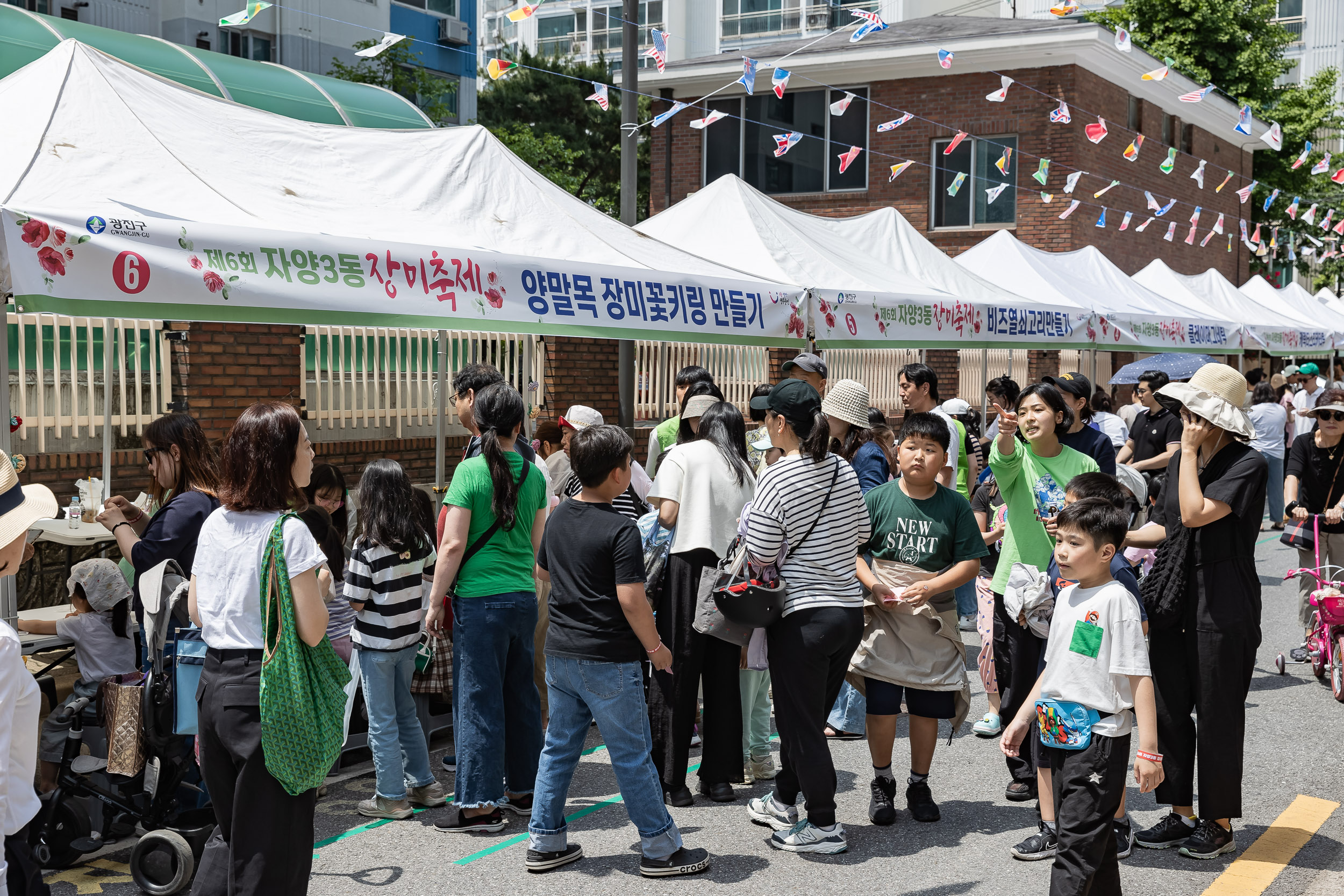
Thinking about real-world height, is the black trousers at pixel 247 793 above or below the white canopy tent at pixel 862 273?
below

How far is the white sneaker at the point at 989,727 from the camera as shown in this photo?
648cm

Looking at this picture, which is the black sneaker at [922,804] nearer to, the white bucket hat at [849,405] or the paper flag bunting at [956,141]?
the white bucket hat at [849,405]

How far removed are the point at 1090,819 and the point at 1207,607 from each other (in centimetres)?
122

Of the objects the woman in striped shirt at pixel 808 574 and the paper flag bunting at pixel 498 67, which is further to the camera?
the paper flag bunting at pixel 498 67

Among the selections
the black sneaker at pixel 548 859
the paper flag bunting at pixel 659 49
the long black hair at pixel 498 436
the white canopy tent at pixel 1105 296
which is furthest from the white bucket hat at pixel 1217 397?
the paper flag bunting at pixel 659 49

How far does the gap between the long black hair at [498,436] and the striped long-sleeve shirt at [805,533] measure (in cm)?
104

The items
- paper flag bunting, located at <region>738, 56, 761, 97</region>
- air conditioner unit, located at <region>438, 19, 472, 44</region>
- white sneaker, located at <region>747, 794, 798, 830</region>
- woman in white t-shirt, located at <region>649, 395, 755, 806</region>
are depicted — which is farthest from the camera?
air conditioner unit, located at <region>438, 19, 472, 44</region>

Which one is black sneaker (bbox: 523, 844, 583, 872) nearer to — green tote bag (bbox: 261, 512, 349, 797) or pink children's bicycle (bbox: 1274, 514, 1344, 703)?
green tote bag (bbox: 261, 512, 349, 797)

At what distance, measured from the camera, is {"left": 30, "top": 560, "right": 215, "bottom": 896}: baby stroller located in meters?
4.23

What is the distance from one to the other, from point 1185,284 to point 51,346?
17134mm

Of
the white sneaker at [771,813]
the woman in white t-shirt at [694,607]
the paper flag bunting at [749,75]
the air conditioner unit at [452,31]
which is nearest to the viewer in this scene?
the white sneaker at [771,813]

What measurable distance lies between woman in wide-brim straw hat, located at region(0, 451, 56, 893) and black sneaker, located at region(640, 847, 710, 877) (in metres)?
2.33

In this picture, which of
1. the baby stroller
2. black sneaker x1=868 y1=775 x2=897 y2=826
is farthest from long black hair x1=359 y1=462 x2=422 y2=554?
black sneaker x1=868 y1=775 x2=897 y2=826

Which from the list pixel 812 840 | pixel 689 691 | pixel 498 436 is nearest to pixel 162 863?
pixel 498 436
